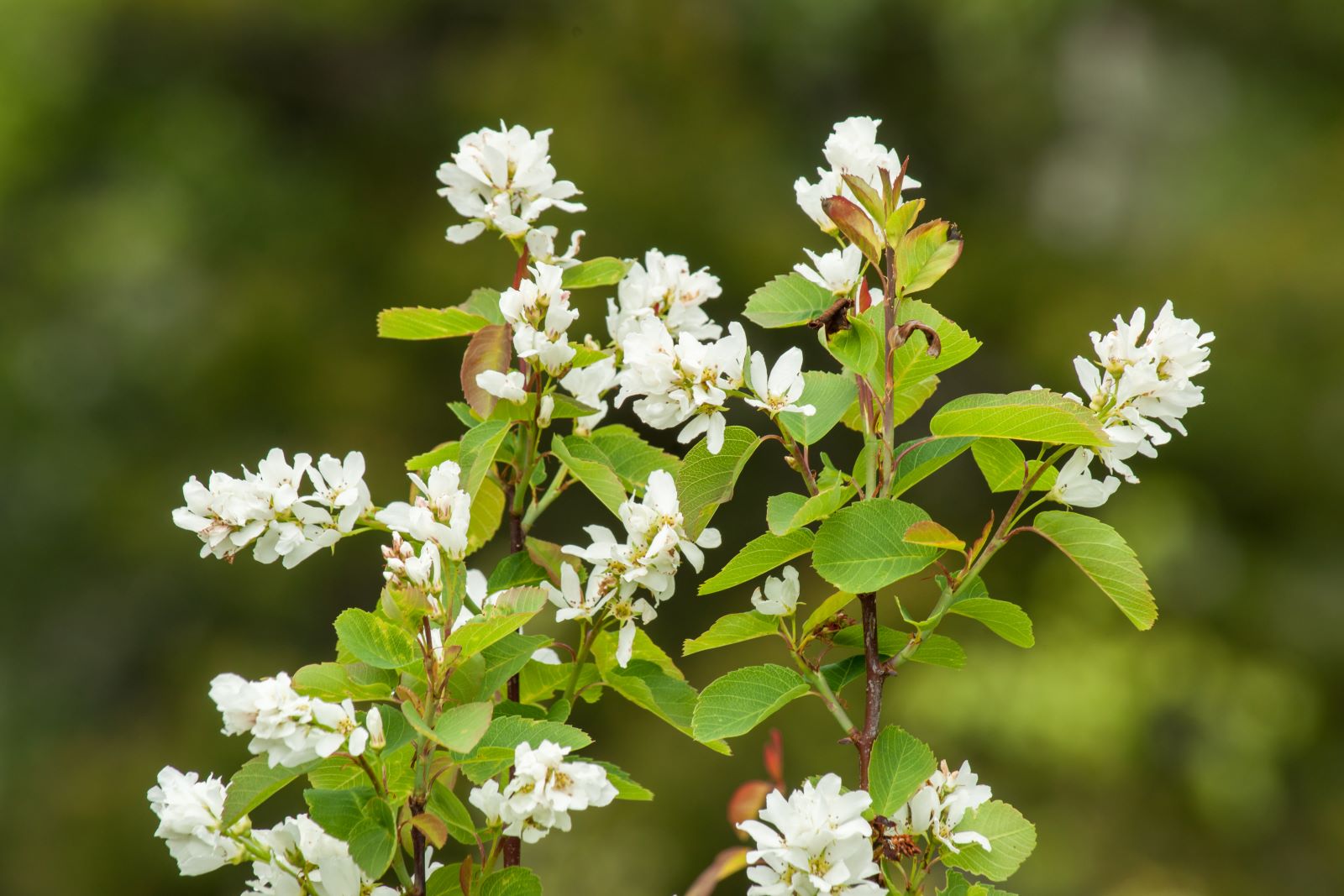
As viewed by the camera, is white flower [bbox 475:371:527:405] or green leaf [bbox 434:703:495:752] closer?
green leaf [bbox 434:703:495:752]

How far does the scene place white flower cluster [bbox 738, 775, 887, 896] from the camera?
87cm

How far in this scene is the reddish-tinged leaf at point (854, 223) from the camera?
3.16ft

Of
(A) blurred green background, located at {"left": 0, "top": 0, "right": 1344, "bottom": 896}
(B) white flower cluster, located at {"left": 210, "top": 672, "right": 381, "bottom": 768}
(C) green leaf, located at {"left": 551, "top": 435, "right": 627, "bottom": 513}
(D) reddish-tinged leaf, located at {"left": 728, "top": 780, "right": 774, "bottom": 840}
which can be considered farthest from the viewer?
(A) blurred green background, located at {"left": 0, "top": 0, "right": 1344, "bottom": 896}

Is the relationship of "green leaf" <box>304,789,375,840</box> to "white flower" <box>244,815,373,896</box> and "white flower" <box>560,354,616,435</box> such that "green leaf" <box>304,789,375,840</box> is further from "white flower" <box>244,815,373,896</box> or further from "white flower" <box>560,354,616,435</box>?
"white flower" <box>560,354,616,435</box>

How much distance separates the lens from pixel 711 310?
15.1ft

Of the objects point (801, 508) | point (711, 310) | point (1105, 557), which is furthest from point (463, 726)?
point (711, 310)

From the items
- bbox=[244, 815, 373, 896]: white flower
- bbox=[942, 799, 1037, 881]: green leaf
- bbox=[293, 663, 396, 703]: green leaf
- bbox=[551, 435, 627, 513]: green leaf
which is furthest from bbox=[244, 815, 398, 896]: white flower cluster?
bbox=[942, 799, 1037, 881]: green leaf

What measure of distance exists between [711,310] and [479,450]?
3612 mm

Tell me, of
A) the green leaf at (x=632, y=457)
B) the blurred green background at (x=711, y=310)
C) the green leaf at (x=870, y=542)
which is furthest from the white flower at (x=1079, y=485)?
the blurred green background at (x=711, y=310)

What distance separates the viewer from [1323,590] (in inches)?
214

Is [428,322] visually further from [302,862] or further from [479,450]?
[302,862]

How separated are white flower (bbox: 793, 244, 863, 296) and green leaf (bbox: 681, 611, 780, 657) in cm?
26

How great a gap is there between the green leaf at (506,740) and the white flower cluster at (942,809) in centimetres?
26

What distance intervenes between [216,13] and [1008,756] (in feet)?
18.3
